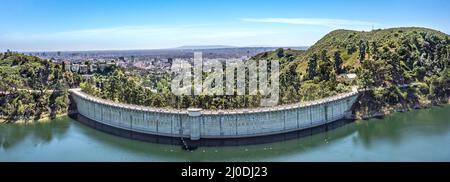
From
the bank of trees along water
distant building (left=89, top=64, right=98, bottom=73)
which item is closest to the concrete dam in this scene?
the bank of trees along water

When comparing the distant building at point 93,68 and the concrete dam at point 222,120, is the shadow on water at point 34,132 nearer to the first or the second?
the concrete dam at point 222,120

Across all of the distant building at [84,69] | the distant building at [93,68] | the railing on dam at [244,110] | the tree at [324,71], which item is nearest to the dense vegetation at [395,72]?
the tree at [324,71]

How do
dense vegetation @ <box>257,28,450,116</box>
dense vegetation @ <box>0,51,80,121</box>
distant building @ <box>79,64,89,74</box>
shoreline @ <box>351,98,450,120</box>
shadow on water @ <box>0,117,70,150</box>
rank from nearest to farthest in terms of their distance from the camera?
1. shadow on water @ <box>0,117,70,150</box>
2. shoreline @ <box>351,98,450,120</box>
3. dense vegetation @ <box>257,28,450,116</box>
4. dense vegetation @ <box>0,51,80,121</box>
5. distant building @ <box>79,64,89,74</box>

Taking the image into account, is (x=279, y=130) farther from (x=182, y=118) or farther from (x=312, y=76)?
(x=312, y=76)

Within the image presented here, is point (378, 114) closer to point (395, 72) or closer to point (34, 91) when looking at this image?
point (395, 72)

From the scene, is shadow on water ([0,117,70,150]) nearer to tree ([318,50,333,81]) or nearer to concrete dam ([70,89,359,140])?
concrete dam ([70,89,359,140])

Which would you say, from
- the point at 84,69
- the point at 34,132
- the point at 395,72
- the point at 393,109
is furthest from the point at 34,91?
the point at 395,72
